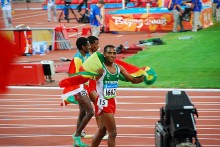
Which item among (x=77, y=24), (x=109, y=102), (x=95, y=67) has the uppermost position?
(x=95, y=67)

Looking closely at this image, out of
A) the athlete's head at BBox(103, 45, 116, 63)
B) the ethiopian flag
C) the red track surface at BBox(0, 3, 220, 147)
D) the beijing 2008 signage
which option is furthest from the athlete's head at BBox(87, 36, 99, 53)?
the beijing 2008 signage

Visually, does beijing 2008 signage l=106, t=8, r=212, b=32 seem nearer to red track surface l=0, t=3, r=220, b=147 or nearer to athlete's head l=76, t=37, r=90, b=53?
red track surface l=0, t=3, r=220, b=147

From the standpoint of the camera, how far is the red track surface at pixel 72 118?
10273 millimetres

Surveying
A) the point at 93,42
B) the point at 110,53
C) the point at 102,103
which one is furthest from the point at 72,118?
the point at 110,53

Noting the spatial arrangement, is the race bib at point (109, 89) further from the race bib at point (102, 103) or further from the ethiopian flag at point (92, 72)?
the ethiopian flag at point (92, 72)

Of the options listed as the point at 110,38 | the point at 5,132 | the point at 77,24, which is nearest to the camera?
the point at 5,132

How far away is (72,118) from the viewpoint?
12.3 metres

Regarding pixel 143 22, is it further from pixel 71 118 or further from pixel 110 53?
pixel 110 53

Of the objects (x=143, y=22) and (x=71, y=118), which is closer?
(x=71, y=118)

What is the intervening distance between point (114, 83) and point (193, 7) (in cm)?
2101

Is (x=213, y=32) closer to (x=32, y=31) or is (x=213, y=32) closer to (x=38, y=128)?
(x=32, y=31)

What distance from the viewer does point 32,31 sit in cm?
2370

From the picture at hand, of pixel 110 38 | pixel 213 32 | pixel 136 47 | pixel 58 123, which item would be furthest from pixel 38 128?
pixel 213 32

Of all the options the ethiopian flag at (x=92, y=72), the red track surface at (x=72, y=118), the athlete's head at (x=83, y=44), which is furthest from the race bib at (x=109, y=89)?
the red track surface at (x=72, y=118)
